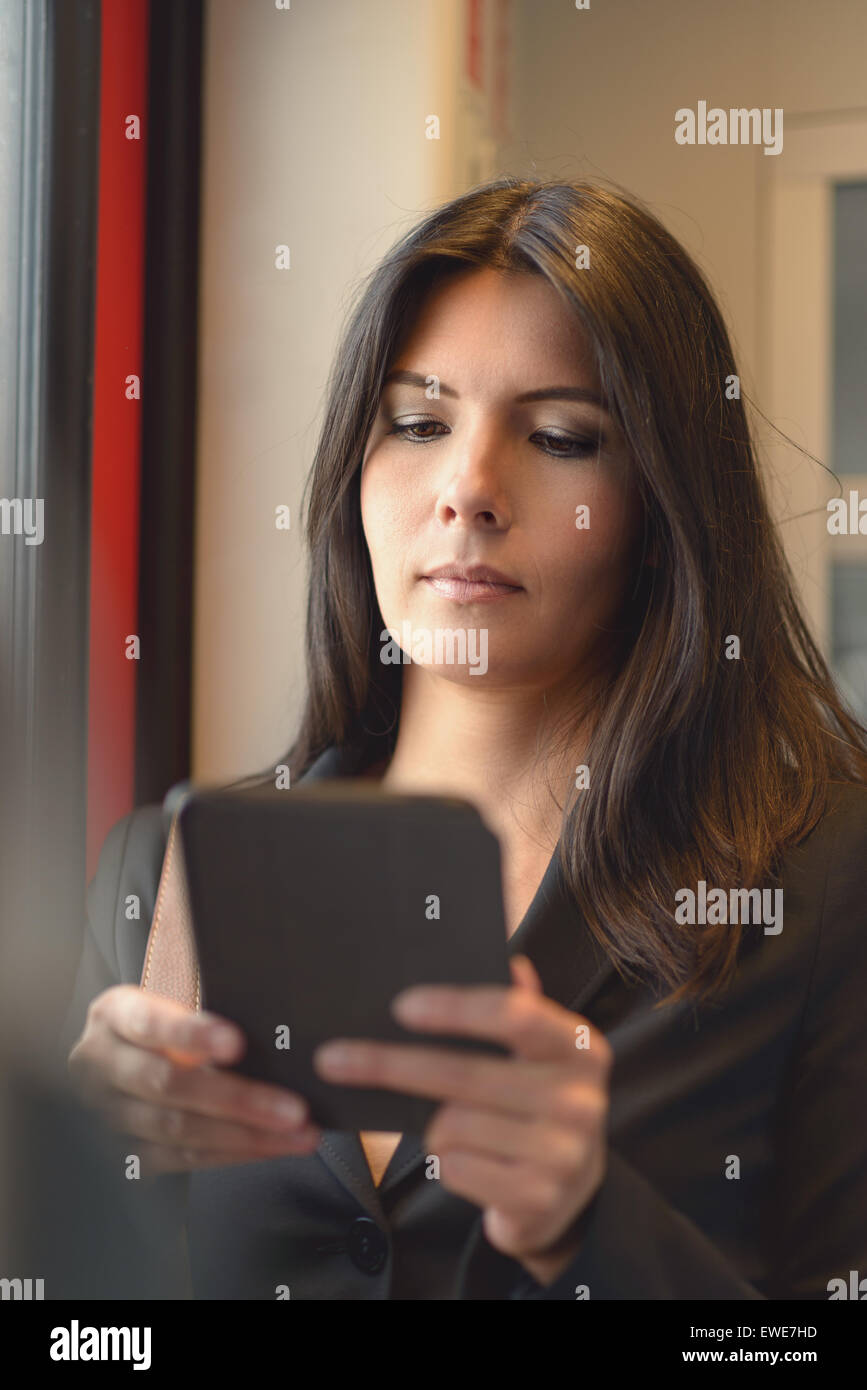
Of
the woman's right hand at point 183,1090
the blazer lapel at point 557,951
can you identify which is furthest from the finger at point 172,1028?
the blazer lapel at point 557,951

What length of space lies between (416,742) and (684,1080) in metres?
0.25

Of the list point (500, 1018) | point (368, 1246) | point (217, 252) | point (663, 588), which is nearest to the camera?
point (500, 1018)

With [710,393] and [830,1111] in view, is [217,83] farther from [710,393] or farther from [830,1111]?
[830,1111]

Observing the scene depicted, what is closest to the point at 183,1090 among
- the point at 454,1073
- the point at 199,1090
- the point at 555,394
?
the point at 199,1090

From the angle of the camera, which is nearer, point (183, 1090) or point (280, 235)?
point (183, 1090)

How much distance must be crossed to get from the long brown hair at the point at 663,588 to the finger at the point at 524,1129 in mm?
168

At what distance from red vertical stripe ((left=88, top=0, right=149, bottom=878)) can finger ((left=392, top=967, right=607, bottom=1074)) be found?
0.37m

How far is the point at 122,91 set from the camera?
0.69 metres

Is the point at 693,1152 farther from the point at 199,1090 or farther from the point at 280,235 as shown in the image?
the point at 280,235

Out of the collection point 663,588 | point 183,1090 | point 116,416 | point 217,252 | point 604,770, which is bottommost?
point 183,1090

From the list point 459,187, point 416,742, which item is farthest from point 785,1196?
point 459,187

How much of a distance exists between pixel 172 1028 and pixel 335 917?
8 cm

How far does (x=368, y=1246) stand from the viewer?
21.2 inches

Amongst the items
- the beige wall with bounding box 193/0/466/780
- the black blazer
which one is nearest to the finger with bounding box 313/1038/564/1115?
the black blazer
